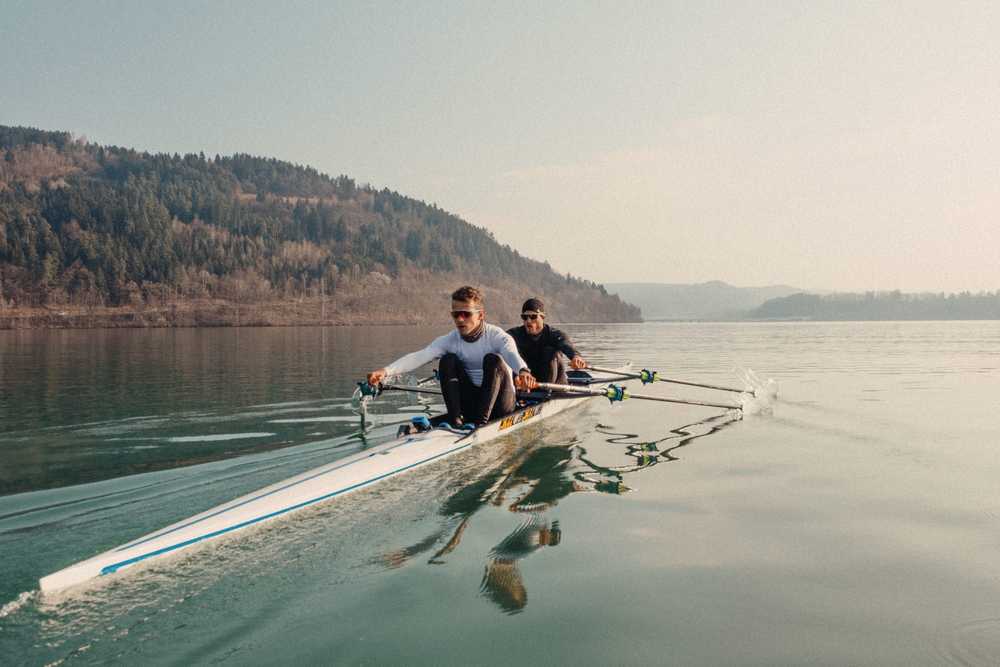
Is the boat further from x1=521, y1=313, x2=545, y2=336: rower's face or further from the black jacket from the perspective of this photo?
x1=521, y1=313, x2=545, y2=336: rower's face

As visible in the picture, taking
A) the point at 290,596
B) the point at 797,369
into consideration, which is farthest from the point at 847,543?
the point at 797,369

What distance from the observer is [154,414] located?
14633mm

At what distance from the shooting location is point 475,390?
10062 millimetres

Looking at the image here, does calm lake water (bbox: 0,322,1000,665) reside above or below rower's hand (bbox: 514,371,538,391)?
below

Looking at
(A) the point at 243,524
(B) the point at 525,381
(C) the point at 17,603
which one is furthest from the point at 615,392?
(C) the point at 17,603

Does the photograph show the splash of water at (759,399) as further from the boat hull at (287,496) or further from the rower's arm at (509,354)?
the rower's arm at (509,354)

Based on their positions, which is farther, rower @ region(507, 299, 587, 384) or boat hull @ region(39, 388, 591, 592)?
rower @ region(507, 299, 587, 384)

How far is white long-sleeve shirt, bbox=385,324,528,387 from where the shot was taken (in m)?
9.77

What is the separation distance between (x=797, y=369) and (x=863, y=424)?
14.5 metres

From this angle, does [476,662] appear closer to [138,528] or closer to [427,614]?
[427,614]

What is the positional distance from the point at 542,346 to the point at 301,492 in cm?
713

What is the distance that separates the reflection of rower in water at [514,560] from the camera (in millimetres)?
4891

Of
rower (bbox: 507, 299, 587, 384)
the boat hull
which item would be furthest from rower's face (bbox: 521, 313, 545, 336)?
the boat hull

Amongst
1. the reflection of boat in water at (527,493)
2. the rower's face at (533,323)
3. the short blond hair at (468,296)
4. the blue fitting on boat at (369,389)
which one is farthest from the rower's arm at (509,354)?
the rower's face at (533,323)
